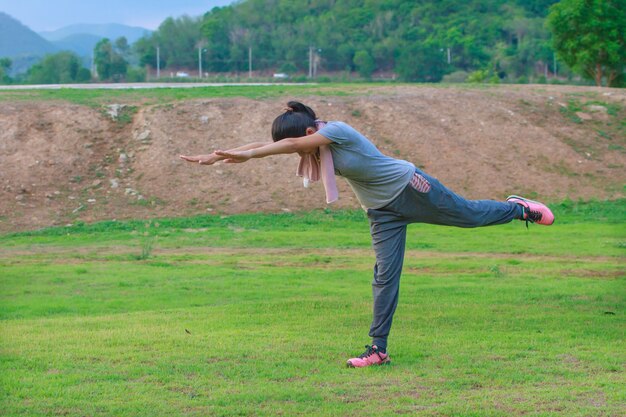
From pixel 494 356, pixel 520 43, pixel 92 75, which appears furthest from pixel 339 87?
pixel 520 43

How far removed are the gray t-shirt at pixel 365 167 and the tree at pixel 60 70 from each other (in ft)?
179

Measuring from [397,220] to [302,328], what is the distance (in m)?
2.05

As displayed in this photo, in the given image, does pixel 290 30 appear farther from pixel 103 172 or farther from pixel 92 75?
pixel 103 172

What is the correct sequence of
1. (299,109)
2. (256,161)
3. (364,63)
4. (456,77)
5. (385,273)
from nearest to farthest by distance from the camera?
(299,109) < (385,273) < (256,161) < (456,77) < (364,63)

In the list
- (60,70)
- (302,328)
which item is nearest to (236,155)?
(302,328)

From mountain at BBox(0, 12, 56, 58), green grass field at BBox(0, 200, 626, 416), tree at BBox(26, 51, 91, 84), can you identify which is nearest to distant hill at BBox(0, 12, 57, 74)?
mountain at BBox(0, 12, 56, 58)

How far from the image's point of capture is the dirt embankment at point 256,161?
2131 centimetres

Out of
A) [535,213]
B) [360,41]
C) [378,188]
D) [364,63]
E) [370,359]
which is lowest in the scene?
[370,359]

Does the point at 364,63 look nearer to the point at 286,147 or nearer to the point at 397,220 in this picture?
the point at 397,220

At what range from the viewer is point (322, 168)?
6793 millimetres

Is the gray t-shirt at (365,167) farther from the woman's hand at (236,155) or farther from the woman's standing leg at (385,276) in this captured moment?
the woman's hand at (236,155)

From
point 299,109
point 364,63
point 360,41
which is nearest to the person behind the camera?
point 299,109

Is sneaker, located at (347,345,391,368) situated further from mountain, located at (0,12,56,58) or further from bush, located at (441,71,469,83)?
mountain, located at (0,12,56,58)

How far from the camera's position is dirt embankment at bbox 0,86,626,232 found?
2131cm
